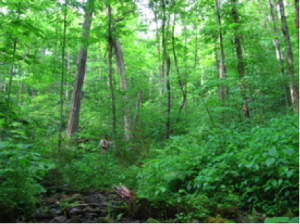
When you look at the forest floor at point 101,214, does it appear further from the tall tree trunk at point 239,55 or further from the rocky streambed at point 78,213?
the tall tree trunk at point 239,55

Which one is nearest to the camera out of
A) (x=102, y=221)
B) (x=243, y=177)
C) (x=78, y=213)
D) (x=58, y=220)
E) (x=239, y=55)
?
(x=102, y=221)

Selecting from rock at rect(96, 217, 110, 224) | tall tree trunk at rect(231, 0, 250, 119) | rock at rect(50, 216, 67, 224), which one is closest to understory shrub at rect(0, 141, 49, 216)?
rock at rect(50, 216, 67, 224)

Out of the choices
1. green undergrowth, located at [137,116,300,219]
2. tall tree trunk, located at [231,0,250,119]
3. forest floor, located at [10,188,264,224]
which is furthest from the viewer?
tall tree trunk, located at [231,0,250,119]

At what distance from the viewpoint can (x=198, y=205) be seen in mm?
3381

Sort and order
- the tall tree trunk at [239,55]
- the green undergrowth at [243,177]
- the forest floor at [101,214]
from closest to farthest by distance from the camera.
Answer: the green undergrowth at [243,177] → the forest floor at [101,214] → the tall tree trunk at [239,55]

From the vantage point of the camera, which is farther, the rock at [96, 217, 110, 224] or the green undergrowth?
the rock at [96, 217, 110, 224]

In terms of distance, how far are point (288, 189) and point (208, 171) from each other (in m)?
1.21

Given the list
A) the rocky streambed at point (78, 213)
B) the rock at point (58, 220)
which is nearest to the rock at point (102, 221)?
the rocky streambed at point (78, 213)

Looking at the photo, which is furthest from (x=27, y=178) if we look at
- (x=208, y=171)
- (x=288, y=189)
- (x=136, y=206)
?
(x=288, y=189)

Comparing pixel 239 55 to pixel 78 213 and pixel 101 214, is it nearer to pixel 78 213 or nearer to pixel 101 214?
pixel 101 214

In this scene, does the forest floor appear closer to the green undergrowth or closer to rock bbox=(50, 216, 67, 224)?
rock bbox=(50, 216, 67, 224)

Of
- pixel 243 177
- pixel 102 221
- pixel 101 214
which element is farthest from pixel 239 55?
pixel 102 221

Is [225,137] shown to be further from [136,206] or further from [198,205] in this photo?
[136,206]

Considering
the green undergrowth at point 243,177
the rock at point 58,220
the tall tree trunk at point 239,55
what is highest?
the tall tree trunk at point 239,55
